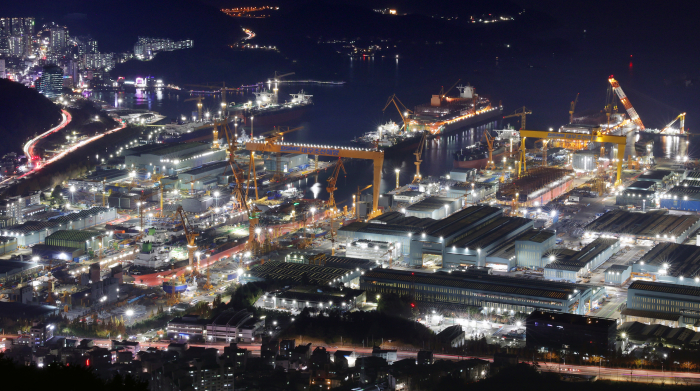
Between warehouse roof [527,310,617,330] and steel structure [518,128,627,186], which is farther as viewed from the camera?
steel structure [518,128,627,186]

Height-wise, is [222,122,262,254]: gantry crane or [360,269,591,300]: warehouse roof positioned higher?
[222,122,262,254]: gantry crane

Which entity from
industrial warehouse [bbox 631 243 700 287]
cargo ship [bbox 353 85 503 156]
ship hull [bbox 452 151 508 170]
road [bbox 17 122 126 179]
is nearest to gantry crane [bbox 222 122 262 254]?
road [bbox 17 122 126 179]

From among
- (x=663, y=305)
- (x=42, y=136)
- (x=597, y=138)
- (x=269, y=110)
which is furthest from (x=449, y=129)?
(x=663, y=305)

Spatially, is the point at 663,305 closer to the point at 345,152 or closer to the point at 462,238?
the point at 462,238

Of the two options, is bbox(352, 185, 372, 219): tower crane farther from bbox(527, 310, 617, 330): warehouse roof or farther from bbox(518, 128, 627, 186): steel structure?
bbox(527, 310, 617, 330): warehouse roof

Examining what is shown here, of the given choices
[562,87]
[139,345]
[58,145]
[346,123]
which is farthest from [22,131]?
[562,87]

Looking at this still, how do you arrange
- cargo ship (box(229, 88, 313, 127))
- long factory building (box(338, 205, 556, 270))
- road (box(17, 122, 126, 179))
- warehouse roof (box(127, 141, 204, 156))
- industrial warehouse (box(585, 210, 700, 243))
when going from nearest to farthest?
long factory building (box(338, 205, 556, 270)) < industrial warehouse (box(585, 210, 700, 243)) < road (box(17, 122, 126, 179)) < warehouse roof (box(127, 141, 204, 156)) < cargo ship (box(229, 88, 313, 127))

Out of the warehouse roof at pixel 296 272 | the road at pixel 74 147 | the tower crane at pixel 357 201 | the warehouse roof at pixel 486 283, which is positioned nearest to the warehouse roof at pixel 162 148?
the road at pixel 74 147
